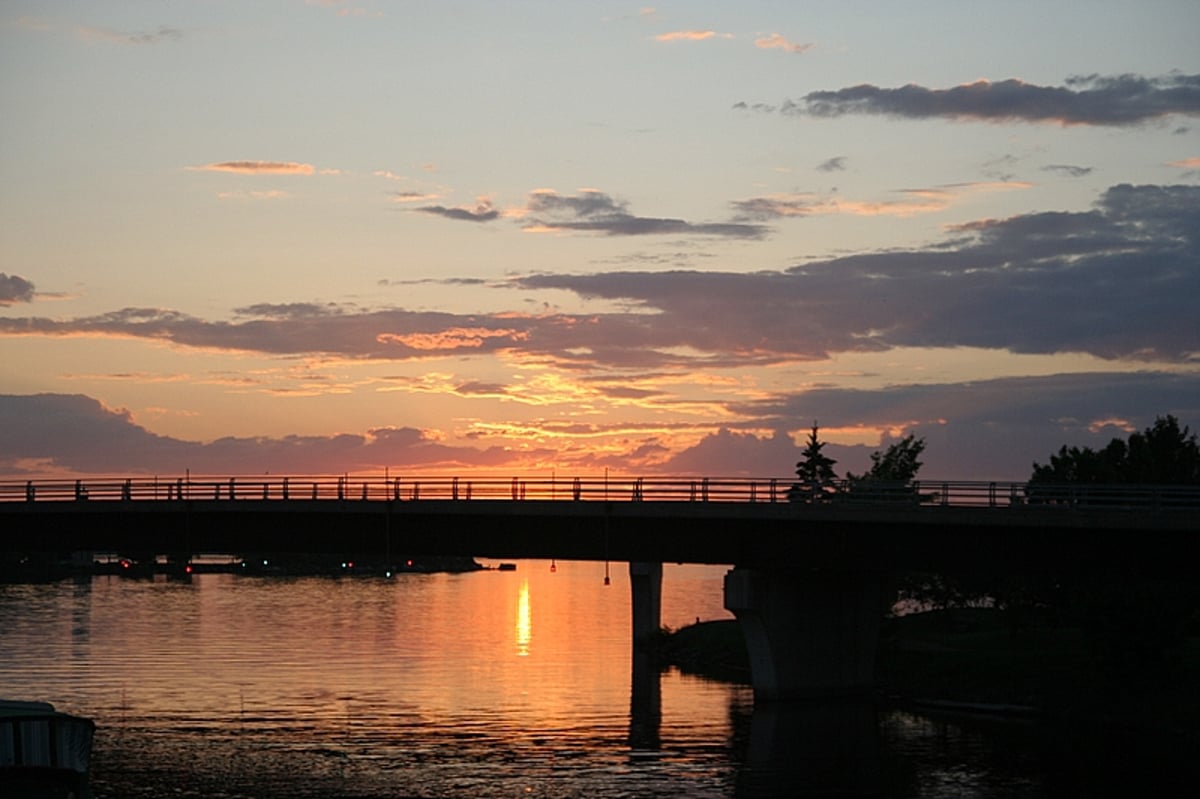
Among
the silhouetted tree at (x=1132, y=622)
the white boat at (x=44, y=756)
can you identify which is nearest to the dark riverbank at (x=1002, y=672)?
the silhouetted tree at (x=1132, y=622)

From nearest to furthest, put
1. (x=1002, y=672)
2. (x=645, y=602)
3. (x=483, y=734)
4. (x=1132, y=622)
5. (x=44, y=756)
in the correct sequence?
(x=44, y=756) → (x=483, y=734) → (x=1132, y=622) → (x=1002, y=672) → (x=645, y=602)

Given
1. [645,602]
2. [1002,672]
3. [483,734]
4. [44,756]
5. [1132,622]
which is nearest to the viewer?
[44,756]

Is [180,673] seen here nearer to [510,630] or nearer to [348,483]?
[348,483]

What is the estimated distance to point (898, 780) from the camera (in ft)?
219

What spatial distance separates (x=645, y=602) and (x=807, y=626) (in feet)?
141

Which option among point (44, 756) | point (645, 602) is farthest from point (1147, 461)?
point (44, 756)

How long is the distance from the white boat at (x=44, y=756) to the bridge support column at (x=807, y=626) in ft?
149

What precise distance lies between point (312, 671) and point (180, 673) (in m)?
8.58

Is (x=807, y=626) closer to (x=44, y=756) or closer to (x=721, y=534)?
(x=721, y=534)

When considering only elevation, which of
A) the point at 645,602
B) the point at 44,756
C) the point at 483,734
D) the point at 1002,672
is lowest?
the point at 483,734

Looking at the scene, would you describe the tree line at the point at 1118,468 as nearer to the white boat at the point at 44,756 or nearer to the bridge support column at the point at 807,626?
the bridge support column at the point at 807,626

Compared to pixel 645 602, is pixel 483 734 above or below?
below

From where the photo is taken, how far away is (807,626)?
91.1m

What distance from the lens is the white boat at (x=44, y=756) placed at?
48.2 m
